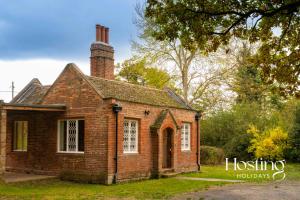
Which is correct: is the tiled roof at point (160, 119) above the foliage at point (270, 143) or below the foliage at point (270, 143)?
above

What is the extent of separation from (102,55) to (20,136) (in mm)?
6043

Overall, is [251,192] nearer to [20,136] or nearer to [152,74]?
[20,136]

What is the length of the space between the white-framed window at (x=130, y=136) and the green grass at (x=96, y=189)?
1651 mm

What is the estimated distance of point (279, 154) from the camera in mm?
30078

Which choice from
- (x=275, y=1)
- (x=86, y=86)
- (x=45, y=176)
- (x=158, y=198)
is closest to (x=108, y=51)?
(x=86, y=86)

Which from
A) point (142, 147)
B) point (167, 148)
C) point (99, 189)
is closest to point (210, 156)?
point (167, 148)

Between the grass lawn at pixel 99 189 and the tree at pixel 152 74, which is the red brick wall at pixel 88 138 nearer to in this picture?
the grass lawn at pixel 99 189

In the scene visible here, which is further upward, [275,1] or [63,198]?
[275,1]

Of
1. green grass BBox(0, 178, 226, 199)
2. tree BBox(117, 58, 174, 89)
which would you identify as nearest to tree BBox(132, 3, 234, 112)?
tree BBox(117, 58, 174, 89)

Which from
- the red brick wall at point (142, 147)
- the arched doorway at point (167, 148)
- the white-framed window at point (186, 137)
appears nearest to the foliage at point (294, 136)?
the white-framed window at point (186, 137)

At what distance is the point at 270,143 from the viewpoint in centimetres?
2927

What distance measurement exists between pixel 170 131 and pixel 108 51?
17.8 feet

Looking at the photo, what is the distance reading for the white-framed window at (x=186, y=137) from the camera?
24.5 m

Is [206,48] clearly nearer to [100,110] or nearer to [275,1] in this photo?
[275,1]
